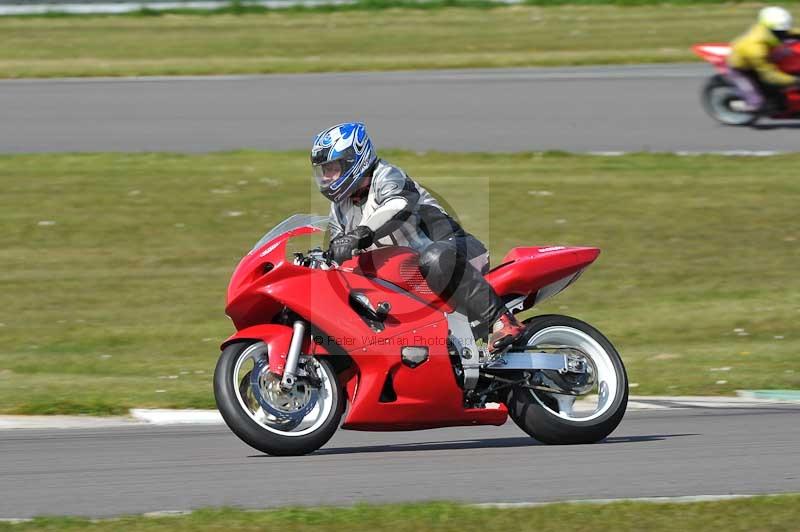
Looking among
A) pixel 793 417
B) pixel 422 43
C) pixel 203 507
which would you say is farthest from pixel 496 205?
pixel 422 43

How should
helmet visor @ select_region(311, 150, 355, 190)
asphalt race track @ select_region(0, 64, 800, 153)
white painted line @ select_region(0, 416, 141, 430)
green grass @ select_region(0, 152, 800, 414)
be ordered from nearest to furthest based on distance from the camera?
helmet visor @ select_region(311, 150, 355, 190), white painted line @ select_region(0, 416, 141, 430), green grass @ select_region(0, 152, 800, 414), asphalt race track @ select_region(0, 64, 800, 153)

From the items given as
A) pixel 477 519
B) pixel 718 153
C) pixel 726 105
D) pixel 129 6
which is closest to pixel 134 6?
pixel 129 6

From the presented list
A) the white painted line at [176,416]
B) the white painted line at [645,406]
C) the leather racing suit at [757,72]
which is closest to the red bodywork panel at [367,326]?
the white painted line at [176,416]

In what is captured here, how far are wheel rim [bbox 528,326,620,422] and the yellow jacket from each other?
492 inches

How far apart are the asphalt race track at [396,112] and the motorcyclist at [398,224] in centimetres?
1022

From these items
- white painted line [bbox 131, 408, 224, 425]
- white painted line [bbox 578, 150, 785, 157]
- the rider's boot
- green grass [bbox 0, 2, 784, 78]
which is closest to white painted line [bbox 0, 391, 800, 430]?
white painted line [bbox 131, 408, 224, 425]

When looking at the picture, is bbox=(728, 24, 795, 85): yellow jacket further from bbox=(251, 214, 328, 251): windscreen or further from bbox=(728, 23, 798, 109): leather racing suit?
bbox=(251, 214, 328, 251): windscreen

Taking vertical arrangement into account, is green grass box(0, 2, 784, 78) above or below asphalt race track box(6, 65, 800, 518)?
above

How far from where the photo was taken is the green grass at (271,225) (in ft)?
33.1

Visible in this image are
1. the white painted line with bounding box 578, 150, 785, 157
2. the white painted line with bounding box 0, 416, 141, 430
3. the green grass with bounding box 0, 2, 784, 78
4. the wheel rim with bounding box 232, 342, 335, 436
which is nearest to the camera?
the wheel rim with bounding box 232, 342, 335, 436

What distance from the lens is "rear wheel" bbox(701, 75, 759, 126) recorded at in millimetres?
19578

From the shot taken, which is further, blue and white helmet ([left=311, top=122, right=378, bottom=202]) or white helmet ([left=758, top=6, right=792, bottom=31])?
white helmet ([left=758, top=6, right=792, bottom=31])

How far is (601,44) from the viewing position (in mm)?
26891

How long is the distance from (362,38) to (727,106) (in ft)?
31.8
